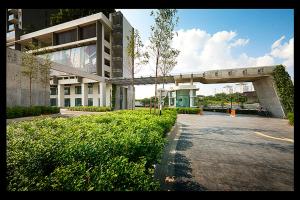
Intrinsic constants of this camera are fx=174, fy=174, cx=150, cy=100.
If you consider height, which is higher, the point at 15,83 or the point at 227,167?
the point at 15,83

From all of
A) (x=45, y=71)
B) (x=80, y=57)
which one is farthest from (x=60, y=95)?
(x=45, y=71)

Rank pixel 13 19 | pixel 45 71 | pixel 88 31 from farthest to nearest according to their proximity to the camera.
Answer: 1. pixel 13 19
2. pixel 88 31
3. pixel 45 71

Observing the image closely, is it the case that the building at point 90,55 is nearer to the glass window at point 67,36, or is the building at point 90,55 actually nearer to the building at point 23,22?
the glass window at point 67,36

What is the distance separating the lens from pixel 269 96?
2606 centimetres

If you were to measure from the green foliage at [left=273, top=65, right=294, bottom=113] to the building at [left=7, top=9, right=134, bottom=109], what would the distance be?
3308 cm

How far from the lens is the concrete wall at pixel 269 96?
79.4 ft

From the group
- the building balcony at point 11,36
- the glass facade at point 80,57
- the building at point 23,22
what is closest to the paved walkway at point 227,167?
the glass facade at point 80,57

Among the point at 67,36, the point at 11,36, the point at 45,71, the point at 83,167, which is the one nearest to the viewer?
the point at 83,167

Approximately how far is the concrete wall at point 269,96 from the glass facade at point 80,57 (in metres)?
35.5

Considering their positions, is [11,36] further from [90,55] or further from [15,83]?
[15,83]

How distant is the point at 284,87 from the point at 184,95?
17366 mm

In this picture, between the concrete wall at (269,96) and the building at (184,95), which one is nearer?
the concrete wall at (269,96)
